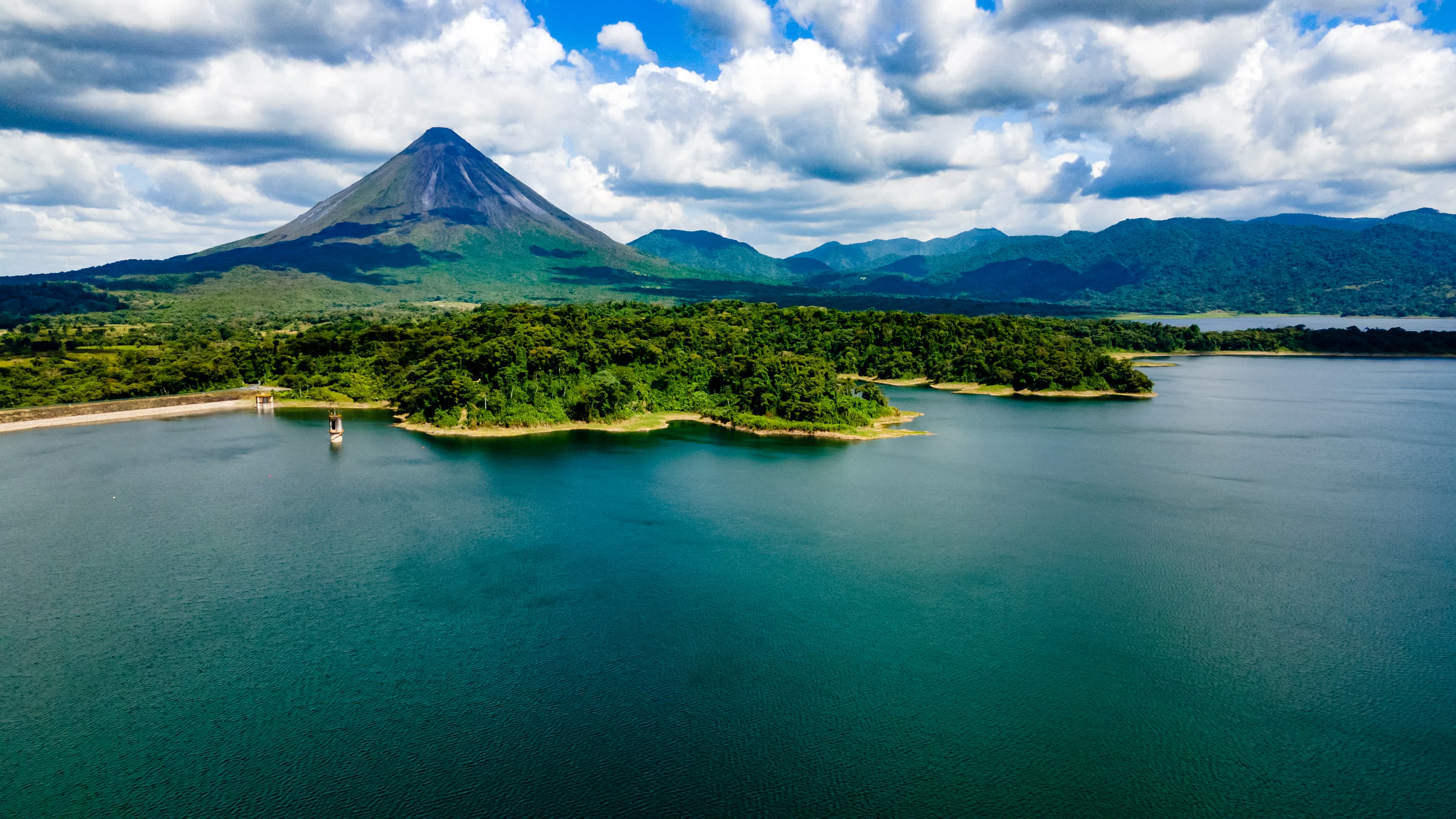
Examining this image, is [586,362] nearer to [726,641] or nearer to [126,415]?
[126,415]

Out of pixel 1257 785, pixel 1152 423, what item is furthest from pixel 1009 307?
pixel 1257 785

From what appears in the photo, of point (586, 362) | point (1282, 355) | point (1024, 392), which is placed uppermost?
point (1282, 355)

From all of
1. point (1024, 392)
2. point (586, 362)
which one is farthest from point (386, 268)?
point (1024, 392)

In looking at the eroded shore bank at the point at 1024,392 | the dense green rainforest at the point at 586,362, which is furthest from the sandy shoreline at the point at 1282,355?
the eroded shore bank at the point at 1024,392

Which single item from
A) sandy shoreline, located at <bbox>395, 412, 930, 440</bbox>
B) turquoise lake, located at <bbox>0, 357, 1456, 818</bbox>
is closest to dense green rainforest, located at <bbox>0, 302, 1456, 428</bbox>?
sandy shoreline, located at <bbox>395, 412, 930, 440</bbox>

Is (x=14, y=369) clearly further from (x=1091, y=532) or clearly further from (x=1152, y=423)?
(x=1152, y=423)

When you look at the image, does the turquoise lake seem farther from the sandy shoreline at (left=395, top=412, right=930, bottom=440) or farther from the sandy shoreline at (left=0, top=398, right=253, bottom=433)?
the sandy shoreline at (left=0, top=398, right=253, bottom=433)

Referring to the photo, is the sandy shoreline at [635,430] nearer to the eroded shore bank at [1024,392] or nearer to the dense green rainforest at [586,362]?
the dense green rainforest at [586,362]

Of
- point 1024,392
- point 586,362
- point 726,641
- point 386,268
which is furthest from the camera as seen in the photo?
point 386,268

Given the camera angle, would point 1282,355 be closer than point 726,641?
No
